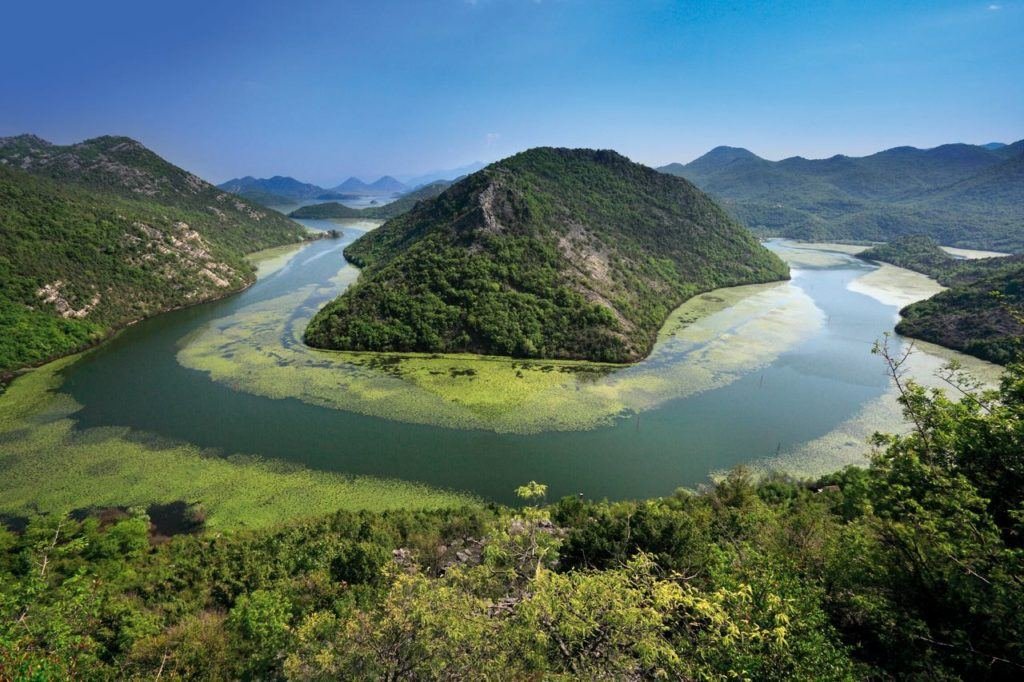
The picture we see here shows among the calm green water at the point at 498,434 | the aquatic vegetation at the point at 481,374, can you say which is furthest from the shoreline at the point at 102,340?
the aquatic vegetation at the point at 481,374

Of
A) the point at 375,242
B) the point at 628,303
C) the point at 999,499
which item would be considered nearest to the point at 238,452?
the point at 999,499

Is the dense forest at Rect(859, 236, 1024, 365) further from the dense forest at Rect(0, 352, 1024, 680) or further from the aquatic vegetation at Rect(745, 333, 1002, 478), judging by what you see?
the dense forest at Rect(0, 352, 1024, 680)

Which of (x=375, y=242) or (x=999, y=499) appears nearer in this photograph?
(x=999, y=499)

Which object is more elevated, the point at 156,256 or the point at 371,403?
the point at 156,256

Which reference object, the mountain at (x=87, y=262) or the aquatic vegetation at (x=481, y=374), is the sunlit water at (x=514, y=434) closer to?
the aquatic vegetation at (x=481, y=374)

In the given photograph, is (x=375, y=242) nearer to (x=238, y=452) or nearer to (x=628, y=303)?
(x=628, y=303)

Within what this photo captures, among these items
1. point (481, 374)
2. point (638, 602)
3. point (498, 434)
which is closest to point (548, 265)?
point (481, 374)

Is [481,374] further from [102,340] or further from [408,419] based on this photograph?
[102,340]
